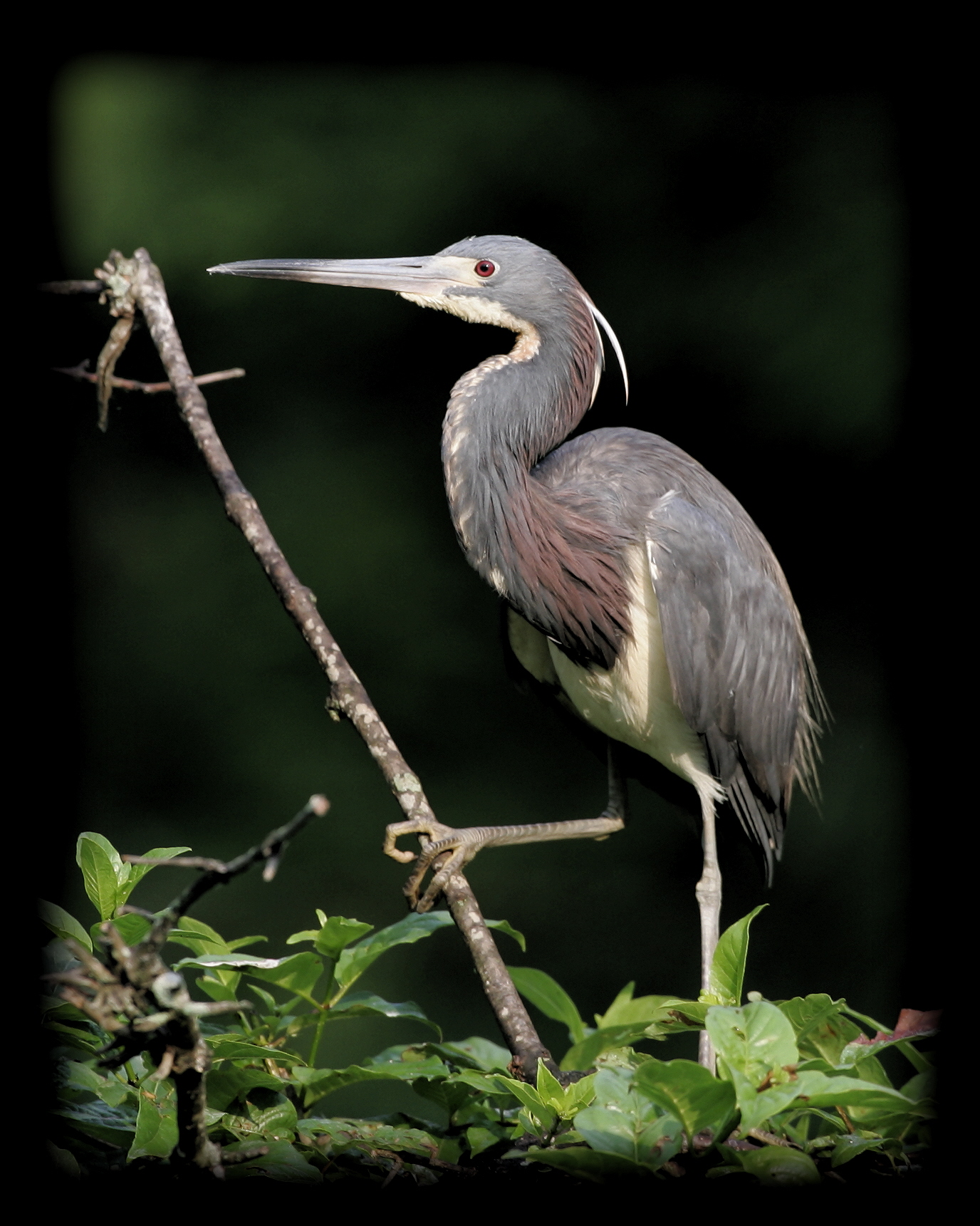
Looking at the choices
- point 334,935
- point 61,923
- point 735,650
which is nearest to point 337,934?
point 334,935

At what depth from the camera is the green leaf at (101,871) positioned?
0.99 metres

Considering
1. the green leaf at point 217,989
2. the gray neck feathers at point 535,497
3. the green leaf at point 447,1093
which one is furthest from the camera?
the gray neck feathers at point 535,497

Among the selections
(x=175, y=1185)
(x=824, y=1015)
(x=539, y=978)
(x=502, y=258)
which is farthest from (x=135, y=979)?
(x=502, y=258)

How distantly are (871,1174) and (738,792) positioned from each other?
0.89m

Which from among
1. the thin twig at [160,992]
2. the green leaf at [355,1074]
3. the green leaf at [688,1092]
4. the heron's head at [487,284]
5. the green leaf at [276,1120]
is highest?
the heron's head at [487,284]

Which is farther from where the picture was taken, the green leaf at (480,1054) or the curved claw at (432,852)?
the curved claw at (432,852)

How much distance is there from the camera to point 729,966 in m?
0.95

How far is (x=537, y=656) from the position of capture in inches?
72.9

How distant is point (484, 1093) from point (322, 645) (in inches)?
18.7

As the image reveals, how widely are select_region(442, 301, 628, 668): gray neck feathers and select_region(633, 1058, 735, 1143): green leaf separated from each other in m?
0.83

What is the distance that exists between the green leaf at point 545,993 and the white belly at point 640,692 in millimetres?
534

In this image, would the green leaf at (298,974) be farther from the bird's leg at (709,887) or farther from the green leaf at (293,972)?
the bird's leg at (709,887)

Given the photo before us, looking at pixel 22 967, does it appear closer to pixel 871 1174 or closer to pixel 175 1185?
pixel 175 1185

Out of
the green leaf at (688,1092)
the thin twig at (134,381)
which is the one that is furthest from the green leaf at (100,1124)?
the thin twig at (134,381)
